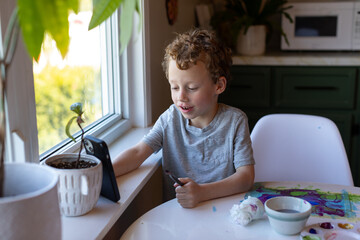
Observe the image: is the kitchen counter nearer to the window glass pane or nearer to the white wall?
the white wall

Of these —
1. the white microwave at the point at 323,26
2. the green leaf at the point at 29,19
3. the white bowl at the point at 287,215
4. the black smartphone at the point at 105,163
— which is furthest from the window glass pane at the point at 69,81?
the white microwave at the point at 323,26

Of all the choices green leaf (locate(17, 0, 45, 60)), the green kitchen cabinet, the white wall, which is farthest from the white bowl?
the green kitchen cabinet

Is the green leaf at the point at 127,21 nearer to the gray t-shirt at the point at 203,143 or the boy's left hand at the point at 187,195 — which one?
the boy's left hand at the point at 187,195

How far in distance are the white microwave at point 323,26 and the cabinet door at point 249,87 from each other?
31 centimetres

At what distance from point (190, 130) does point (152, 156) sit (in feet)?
0.59

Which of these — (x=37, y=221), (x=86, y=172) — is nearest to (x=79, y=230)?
(x=86, y=172)

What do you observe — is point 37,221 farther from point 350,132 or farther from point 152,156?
point 350,132

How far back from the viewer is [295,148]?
1.63 meters

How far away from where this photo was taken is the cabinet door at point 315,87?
8.77ft

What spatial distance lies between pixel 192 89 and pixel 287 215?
54 centimetres

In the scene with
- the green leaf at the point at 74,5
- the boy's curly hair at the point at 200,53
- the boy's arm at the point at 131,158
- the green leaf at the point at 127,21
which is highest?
the green leaf at the point at 74,5

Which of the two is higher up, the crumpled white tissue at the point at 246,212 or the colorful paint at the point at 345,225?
the crumpled white tissue at the point at 246,212

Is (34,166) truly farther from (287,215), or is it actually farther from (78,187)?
(287,215)

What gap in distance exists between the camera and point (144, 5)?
1.79 meters
